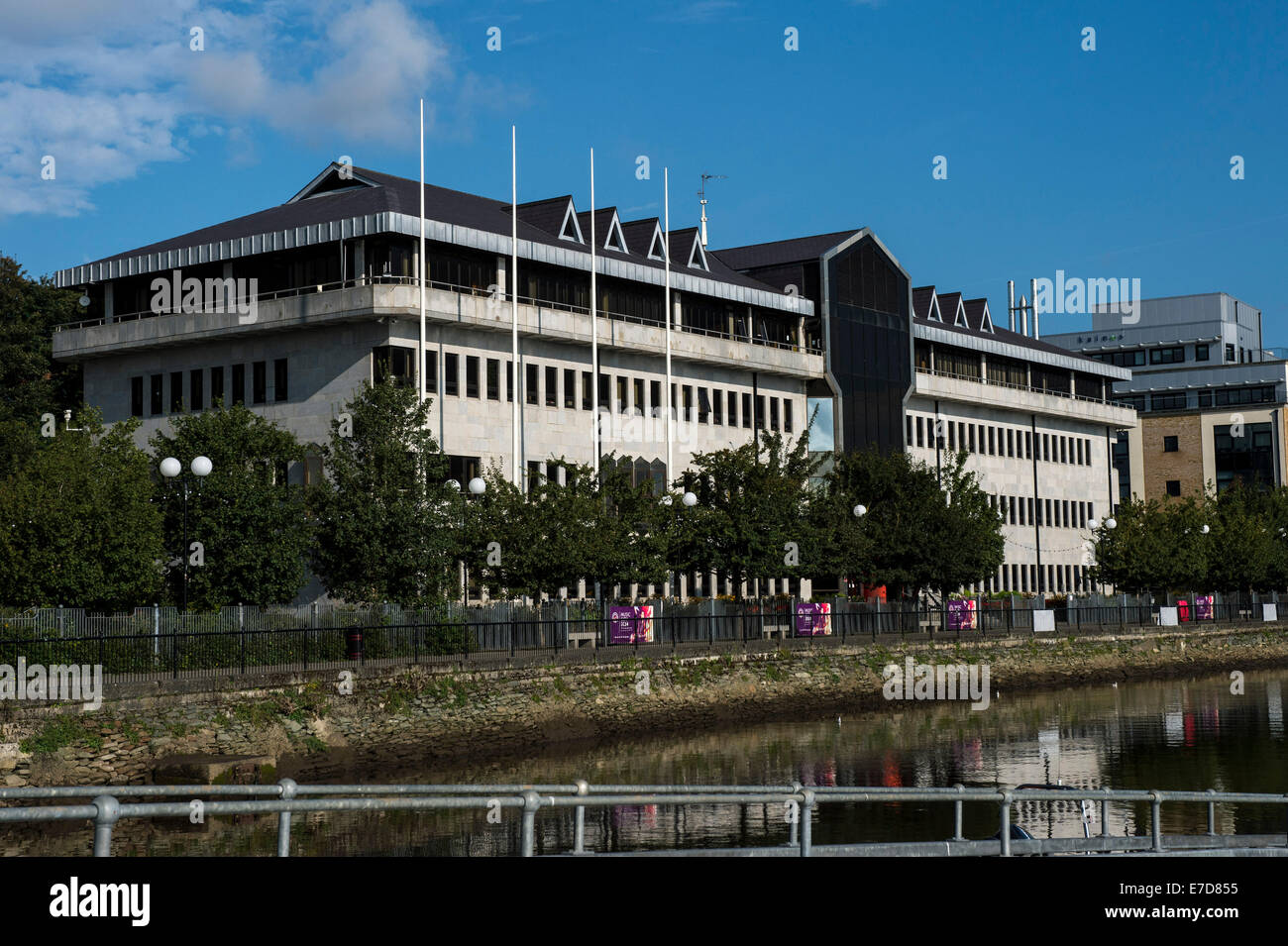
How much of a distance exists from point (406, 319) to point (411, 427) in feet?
43.3

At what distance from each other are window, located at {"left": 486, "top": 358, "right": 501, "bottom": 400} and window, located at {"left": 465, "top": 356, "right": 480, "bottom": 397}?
2.07ft

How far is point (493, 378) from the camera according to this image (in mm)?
60531

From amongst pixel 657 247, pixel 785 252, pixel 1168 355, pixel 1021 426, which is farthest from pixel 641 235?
pixel 1168 355

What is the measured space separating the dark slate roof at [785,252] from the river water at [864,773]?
93.2 feet

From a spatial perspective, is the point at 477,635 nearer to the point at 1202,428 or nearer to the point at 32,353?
the point at 32,353

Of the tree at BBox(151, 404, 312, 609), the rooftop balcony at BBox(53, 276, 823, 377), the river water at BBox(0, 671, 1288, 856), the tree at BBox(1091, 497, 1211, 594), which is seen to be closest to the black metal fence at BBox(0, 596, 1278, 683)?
the river water at BBox(0, 671, 1288, 856)

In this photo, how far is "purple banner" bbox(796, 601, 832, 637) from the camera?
55.1m

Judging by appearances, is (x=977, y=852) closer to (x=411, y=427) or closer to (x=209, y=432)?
(x=411, y=427)

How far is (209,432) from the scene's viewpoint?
46375mm

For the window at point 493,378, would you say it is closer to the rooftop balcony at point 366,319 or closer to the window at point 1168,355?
the rooftop balcony at point 366,319

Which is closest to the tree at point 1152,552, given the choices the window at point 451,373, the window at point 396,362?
the window at point 451,373

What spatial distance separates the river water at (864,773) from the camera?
2645 centimetres
